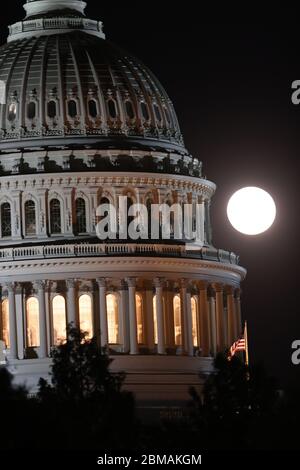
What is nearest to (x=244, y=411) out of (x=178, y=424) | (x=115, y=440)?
(x=178, y=424)

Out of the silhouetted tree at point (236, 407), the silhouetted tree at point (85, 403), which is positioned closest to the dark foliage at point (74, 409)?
the silhouetted tree at point (85, 403)

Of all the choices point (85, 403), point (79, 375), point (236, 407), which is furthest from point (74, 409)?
point (236, 407)

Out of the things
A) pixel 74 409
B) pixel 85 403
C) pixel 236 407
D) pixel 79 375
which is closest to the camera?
pixel 74 409

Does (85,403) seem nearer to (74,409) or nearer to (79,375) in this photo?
(74,409)

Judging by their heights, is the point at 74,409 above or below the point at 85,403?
below

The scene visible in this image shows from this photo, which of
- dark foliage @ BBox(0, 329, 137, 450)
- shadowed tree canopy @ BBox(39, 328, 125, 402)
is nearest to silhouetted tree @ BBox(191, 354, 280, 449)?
dark foliage @ BBox(0, 329, 137, 450)

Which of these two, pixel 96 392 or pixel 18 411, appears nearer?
pixel 18 411

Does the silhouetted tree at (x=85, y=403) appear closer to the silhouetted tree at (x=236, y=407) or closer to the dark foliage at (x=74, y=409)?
the dark foliage at (x=74, y=409)

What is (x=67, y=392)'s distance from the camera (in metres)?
177

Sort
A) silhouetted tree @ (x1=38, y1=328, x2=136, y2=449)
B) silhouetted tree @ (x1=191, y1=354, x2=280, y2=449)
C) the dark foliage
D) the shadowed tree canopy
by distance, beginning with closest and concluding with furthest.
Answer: the dark foliage
silhouetted tree @ (x1=38, y1=328, x2=136, y2=449)
silhouetted tree @ (x1=191, y1=354, x2=280, y2=449)
the shadowed tree canopy

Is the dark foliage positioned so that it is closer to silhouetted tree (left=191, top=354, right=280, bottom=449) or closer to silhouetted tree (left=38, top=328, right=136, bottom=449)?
silhouetted tree (left=38, top=328, right=136, bottom=449)

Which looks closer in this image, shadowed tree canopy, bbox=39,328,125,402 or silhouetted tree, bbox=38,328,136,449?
silhouetted tree, bbox=38,328,136,449
